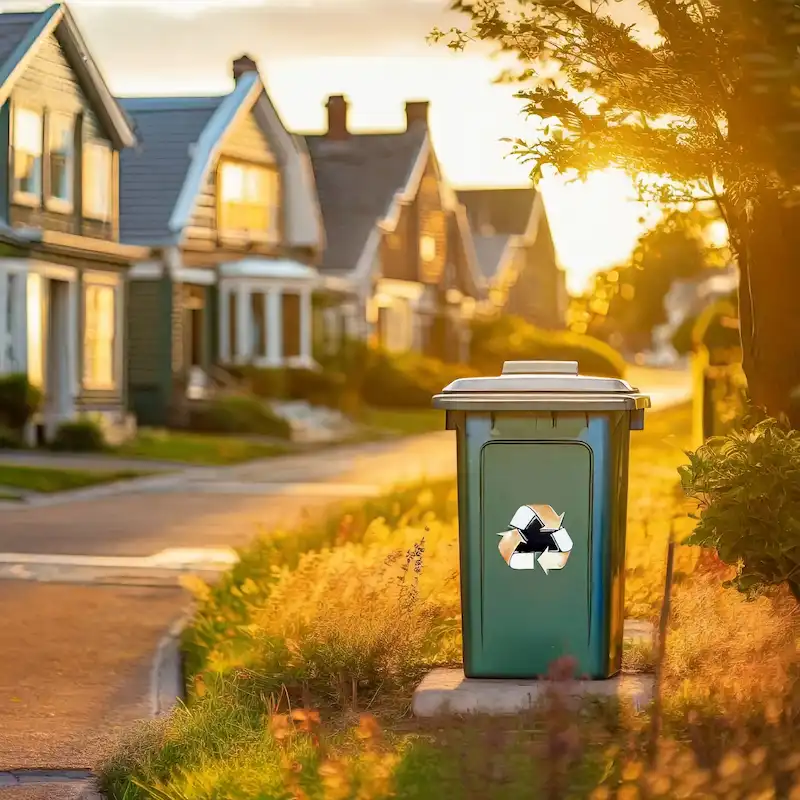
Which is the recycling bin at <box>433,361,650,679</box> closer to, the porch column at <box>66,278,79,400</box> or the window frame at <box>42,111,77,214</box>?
the window frame at <box>42,111,77,214</box>

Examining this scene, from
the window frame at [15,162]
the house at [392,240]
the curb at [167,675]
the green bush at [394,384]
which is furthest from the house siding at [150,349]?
the curb at [167,675]

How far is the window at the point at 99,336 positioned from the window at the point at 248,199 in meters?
6.04

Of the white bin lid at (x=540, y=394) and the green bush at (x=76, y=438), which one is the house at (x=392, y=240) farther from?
the white bin lid at (x=540, y=394)

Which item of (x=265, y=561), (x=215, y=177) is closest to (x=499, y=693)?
(x=265, y=561)

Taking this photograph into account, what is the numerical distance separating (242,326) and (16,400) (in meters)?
11.4

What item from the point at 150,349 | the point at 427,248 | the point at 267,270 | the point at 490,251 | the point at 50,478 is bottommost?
the point at 50,478

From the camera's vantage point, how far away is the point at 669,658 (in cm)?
726

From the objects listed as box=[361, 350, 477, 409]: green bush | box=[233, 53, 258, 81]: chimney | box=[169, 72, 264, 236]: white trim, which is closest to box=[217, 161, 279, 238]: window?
box=[169, 72, 264, 236]: white trim

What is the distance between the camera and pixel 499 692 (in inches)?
272

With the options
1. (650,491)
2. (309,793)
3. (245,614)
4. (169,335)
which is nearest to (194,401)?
(169,335)

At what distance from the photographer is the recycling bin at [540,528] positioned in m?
7.10

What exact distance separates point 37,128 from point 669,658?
894 inches

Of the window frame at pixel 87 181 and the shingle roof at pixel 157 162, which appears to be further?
the shingle roof at pixel 157 162

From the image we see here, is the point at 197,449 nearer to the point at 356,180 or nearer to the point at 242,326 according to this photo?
the point at 242,326
